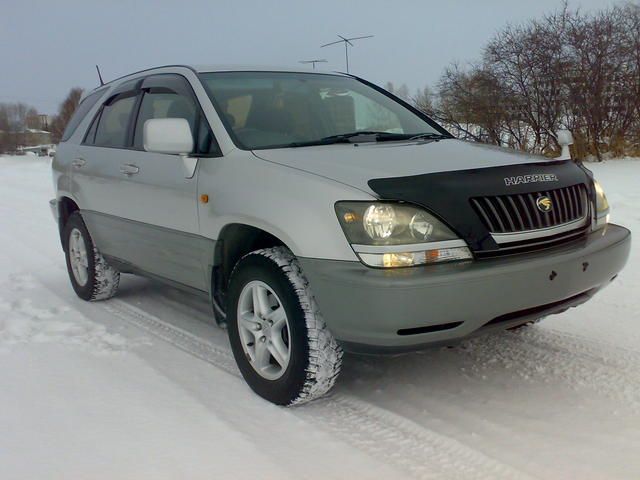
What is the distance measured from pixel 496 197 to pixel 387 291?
650mm

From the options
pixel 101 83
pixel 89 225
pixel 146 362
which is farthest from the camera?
pixel 101 83

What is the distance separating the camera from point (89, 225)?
4.68 meters

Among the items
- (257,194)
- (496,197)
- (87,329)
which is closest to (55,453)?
(257,194)

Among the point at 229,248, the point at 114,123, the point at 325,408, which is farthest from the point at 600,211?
the point at 114,123

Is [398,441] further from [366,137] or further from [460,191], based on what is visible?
[366,137]

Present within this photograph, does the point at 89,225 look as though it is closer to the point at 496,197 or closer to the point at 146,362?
the point at 146,362

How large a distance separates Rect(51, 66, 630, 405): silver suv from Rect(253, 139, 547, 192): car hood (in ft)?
0.03

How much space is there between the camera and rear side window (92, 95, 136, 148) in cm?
432

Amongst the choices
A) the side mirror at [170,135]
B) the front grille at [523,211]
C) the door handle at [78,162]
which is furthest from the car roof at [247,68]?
the front grille at [523,211]

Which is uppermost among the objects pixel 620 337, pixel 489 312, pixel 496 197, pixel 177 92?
pixel 177 92

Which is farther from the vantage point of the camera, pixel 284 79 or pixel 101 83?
pixel 101 83

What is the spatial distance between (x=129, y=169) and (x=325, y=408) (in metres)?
2.02

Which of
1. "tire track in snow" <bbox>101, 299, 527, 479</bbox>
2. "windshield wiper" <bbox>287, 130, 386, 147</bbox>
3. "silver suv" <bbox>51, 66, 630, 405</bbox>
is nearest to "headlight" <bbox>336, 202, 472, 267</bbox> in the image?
"silver suv" <bbox>51, 66, 630, 405</bbox>

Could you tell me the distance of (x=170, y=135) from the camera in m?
3.24
